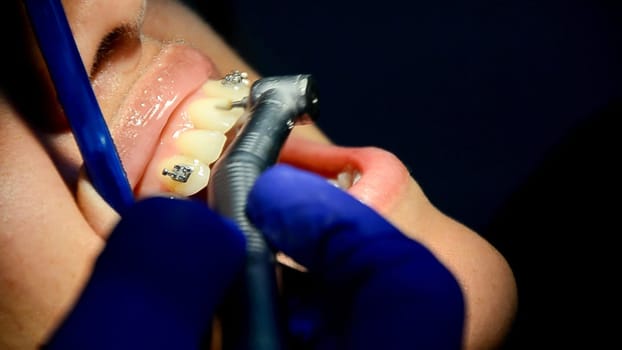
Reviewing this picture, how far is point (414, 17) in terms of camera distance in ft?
4.47

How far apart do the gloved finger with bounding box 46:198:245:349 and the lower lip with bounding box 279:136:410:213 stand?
295mm

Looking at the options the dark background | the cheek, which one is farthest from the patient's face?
the dark background

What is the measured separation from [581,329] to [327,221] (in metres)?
0.96

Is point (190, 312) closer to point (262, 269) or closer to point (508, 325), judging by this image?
point (262, 269)

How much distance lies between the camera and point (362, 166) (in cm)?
85

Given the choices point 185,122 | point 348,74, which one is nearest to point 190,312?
point 185,122

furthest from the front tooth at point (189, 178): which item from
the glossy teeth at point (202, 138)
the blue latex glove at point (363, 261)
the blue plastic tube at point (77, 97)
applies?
the blue latex glove at point (363, 261)

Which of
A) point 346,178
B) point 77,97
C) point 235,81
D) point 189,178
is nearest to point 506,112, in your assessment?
point 346,178

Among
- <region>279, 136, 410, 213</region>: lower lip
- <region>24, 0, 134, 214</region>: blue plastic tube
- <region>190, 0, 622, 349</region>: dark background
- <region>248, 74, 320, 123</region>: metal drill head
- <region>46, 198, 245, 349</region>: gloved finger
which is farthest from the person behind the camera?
<region>190, 0, 622, 349</region>: dark background

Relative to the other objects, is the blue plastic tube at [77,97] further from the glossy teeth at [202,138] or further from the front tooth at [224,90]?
the front tooth at [224,90]

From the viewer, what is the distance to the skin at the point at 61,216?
1.87 feet

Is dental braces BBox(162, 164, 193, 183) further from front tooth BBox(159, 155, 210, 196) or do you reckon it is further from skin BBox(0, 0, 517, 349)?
skin BBox(0, 0, 517, 349)

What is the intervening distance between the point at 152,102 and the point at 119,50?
9 cm

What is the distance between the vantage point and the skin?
571 millimetres
